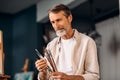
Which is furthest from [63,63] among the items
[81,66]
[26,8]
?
[26,8]

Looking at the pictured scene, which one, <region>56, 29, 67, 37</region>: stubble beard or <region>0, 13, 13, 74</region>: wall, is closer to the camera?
<region>56, 29, 67, 37</region>: stubble beard

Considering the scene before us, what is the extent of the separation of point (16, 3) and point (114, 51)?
6.89ft

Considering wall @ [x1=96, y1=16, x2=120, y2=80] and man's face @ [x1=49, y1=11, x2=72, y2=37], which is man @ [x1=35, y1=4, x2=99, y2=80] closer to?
man's face @ [x1=49, y1=11, x2=72, y2=37]

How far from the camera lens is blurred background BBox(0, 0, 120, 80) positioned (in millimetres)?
5449

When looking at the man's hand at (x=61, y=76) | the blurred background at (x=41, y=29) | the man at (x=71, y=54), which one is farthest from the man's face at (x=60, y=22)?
the blurred background at (x=41, y=29)

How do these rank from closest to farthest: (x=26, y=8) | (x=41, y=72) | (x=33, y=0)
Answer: (x=41, y=72) < (x=33, y=0) < (x=26, y=8)

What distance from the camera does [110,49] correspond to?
5.58m

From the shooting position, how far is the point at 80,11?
19.6 feet

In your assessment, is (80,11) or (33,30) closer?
(33,30)

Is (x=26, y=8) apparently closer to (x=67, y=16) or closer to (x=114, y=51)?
(x=114, y=51)

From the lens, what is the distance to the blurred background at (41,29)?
5.45 meters

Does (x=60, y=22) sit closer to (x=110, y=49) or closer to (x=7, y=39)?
(x=110, y=49)

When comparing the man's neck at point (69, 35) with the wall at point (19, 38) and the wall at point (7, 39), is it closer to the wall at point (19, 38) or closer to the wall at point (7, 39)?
the wall at point (19, 38)

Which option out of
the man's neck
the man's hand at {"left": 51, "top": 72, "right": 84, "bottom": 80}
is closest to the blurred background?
the man's neck
